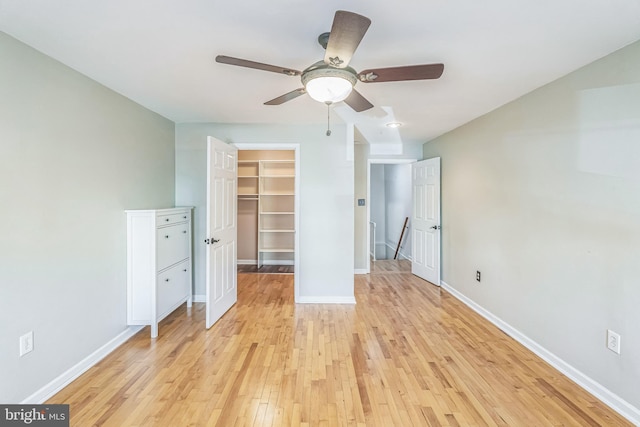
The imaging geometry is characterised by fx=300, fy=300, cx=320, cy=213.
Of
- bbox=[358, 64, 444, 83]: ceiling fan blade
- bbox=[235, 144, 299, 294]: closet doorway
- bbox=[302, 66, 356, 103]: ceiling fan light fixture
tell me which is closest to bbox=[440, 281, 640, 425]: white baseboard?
bbox=[358, 64, 444, 83]: ceiling fan blade

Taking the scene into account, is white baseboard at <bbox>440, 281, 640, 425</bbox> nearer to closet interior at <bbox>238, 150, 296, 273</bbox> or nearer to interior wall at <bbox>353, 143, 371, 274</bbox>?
interior wall at <bbox>353, 143, 371, 274</bbox>

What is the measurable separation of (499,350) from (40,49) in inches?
161

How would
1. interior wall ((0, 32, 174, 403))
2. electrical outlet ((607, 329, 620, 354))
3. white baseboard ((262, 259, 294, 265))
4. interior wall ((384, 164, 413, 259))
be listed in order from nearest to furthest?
interior wall ((0, 32, 174, 403))
electrical outlet ((607, 329, 620, 354))
white baseboard ((262, 259, 294, 265))
interior wall ((384, 164, 413, 259))

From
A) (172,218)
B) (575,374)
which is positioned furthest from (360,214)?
(575,374)

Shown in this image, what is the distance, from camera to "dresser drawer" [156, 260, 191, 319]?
2932 mm

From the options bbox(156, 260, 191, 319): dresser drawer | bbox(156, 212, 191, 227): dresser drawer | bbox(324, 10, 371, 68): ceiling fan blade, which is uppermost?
bbox(324, 10, 371, 68): ceiling fan blade

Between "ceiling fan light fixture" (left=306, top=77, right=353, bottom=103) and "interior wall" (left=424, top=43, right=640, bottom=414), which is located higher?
"ceiling fan light fixture" (left=306, top=77, right=353, bottom=103)

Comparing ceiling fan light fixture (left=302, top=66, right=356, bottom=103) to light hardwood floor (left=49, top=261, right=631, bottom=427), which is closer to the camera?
ceiling fan light fixture (left=302, top=66, right=356, bottom=103)

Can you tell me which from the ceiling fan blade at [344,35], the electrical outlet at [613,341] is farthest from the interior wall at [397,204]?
the ceiling fan blade at [344,35]

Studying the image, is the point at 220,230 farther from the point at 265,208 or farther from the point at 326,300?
the point at 265,208

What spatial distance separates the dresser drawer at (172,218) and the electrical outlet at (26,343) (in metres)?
1.22

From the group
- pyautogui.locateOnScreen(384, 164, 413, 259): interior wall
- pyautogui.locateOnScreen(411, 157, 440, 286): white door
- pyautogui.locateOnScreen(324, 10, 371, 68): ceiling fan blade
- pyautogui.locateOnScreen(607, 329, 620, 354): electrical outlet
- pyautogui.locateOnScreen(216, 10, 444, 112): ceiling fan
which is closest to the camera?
pyautogui.locateOnScreen(324, 10, 371, 68): ceiling fan blade

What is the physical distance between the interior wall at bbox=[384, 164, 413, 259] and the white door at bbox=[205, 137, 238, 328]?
12.9 feet

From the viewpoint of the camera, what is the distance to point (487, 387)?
2.09 meters
